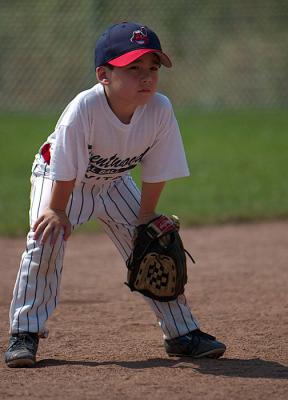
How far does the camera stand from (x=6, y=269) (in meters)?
5.90

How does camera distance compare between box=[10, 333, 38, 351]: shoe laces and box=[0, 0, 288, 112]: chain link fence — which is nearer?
box=[10, 333, 38, 351]: shoe laces

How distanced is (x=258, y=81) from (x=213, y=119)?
0.87 metres

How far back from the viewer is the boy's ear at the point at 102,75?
3.48 meters

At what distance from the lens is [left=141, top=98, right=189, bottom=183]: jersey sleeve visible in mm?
3611

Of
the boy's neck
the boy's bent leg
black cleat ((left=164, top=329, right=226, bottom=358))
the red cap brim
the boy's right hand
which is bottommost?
black cleat ((left=164, top=329, right=226, bottom=358))

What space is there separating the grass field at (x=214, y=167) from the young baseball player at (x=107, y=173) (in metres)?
3.53

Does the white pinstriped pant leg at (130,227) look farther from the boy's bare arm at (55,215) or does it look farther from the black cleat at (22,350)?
the black cleat at (22,350)

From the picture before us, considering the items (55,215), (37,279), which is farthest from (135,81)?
(37,279)

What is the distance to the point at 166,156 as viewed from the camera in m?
3.63

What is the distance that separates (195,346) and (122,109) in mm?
1026

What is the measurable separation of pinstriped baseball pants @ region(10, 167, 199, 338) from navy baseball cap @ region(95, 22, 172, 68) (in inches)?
21.9

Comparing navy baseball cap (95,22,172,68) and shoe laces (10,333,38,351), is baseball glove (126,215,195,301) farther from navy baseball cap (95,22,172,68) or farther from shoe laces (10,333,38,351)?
navy baseball cap (95,22,172,68)

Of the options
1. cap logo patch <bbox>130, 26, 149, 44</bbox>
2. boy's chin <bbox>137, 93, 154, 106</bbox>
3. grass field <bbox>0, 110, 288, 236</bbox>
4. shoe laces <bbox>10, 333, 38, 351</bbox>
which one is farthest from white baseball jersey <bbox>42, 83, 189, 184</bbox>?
grass field <bbox>0, 110, 288, 236</bbox>

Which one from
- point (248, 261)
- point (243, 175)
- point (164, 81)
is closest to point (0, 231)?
point (248, 261)
